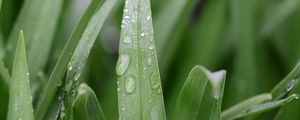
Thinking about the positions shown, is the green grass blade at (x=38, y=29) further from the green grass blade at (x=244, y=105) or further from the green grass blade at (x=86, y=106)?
the green grass blade at (x=244, y=105)

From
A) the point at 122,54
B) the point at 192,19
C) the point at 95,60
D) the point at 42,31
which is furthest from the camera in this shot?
the point at 192,19

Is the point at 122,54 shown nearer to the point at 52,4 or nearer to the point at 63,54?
the point at 63,54

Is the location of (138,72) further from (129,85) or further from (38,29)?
(38,29)

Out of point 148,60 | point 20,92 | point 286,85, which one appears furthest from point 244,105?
point 20,92

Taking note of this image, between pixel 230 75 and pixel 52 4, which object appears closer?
pixel 52 4

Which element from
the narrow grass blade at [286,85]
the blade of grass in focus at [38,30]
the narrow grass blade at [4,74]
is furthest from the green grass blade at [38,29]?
the narrow grass blade at [286,85]

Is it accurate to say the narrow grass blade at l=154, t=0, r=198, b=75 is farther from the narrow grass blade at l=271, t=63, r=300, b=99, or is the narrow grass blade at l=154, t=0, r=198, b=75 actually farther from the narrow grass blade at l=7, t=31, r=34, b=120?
the narrow grass blade at l=7, t=31, r=34, b=120

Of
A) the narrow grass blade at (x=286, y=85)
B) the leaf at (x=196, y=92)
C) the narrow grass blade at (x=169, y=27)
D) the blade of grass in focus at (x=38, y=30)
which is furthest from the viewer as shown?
the narrow grass blade at (x=169, y=27)

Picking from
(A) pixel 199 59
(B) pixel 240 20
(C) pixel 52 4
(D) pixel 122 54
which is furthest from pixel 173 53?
(D) pixel 122 54
